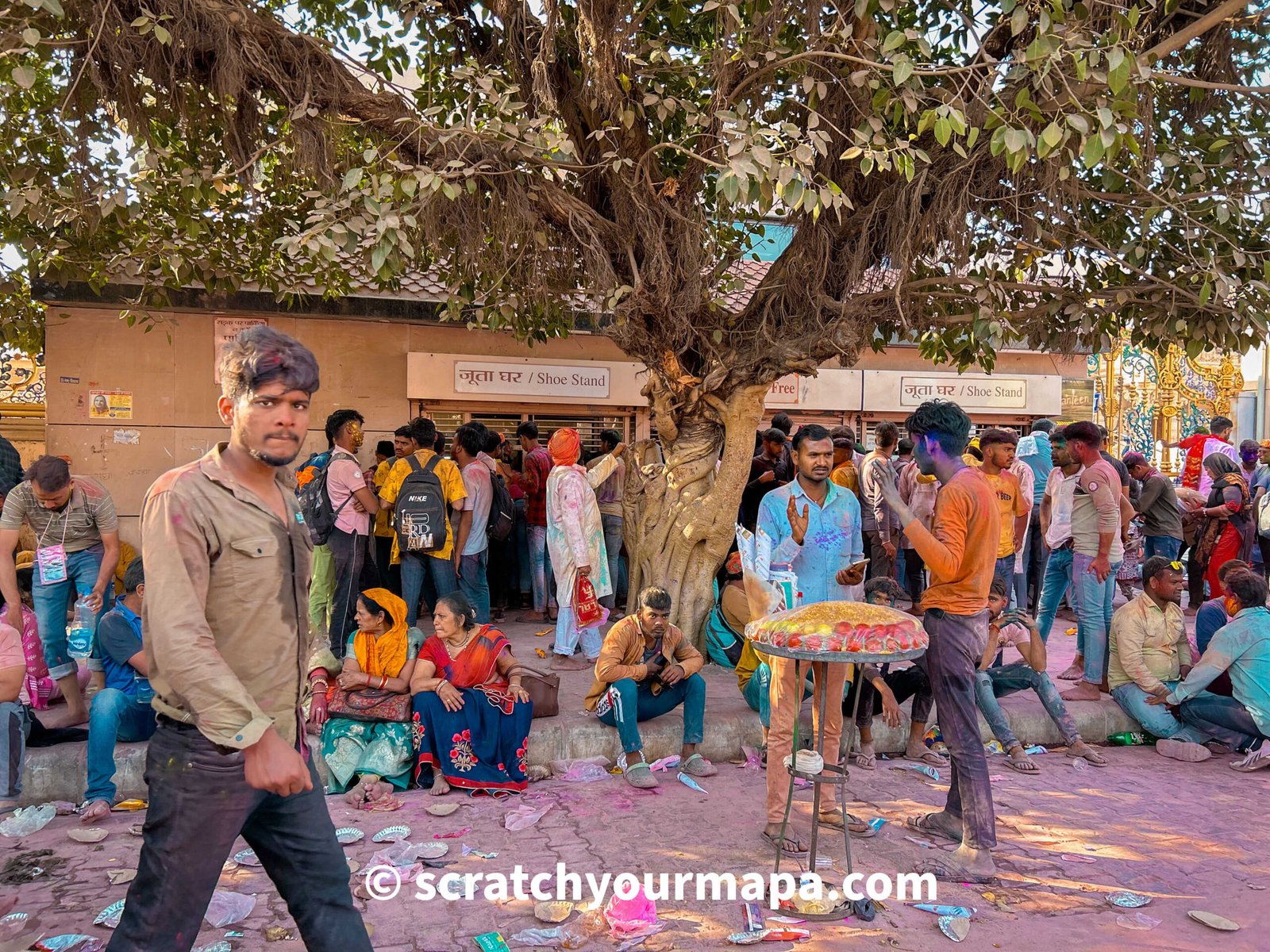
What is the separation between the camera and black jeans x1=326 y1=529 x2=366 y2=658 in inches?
271

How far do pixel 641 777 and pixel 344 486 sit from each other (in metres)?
3.20

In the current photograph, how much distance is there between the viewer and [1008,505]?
23.4ft

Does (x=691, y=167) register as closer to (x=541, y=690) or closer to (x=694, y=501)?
(x=694, y=501)

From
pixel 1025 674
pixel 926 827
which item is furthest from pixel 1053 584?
pixel 926 827

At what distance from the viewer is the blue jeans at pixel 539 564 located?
9179 millimetres

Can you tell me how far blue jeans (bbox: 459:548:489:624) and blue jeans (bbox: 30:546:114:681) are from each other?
8.96 feet

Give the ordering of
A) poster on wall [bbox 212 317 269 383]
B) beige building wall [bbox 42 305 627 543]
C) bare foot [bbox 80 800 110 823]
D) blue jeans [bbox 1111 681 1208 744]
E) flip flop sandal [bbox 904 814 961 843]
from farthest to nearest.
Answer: poster on wall [bbox 212 317 269 383] < beige building wall [bbox 42 305 627 543] < blue jeans [bbox 1111 681 1208 744] < bare foot [bbox 80 800 110 823] < flip flop sandal [bbox 904 814 961 843]

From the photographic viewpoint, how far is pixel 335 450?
6.89 m

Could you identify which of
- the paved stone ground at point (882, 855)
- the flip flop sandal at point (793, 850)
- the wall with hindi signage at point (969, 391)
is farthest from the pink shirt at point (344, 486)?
the wall with hindi signage at point (969, 391)

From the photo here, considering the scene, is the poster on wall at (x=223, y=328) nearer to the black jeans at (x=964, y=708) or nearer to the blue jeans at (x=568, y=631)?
the blue jeans at (x=568, y=631)

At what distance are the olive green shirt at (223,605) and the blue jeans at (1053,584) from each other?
20.4 feet

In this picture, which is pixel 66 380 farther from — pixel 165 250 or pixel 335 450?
pixel 335 450

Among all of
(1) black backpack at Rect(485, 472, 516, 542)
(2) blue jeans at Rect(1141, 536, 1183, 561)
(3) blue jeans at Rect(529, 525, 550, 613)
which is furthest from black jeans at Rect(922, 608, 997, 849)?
(2) blue jeans at Rect(1141, 536, 1183, 561)

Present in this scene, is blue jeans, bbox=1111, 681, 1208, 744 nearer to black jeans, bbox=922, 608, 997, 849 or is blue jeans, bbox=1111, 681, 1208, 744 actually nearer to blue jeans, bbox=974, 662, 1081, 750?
blue jeans, bbox=974, 662, 1081, 750
